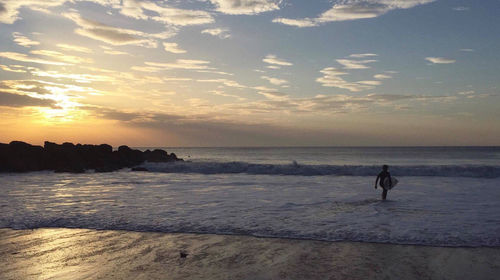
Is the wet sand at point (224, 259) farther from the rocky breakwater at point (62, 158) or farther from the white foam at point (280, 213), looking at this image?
the rocky breakwater at point (62, 158)

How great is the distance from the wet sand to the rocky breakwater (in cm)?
2592

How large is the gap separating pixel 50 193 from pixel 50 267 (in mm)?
12805

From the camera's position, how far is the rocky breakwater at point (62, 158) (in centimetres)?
3297

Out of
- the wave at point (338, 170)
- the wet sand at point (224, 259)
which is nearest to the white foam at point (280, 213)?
the wet sand at point (224, 259)

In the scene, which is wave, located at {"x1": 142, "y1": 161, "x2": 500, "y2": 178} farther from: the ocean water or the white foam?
the white foam

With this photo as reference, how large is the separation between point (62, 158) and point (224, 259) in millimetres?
34726

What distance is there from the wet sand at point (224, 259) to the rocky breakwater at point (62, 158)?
1020 inches

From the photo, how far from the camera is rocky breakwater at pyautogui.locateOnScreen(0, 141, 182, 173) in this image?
33.0m

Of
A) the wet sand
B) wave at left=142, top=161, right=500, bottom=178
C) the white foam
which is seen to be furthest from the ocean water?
wave at left=142, top=161, right=500, bottom=178

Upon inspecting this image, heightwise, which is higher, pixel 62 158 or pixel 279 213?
pixel 62 158

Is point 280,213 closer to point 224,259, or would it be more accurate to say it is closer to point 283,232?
point 283,232

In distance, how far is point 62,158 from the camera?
3656cm

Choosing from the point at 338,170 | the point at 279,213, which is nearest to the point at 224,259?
the point at 279,213

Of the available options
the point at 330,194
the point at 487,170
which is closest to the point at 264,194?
the point at 330,194
